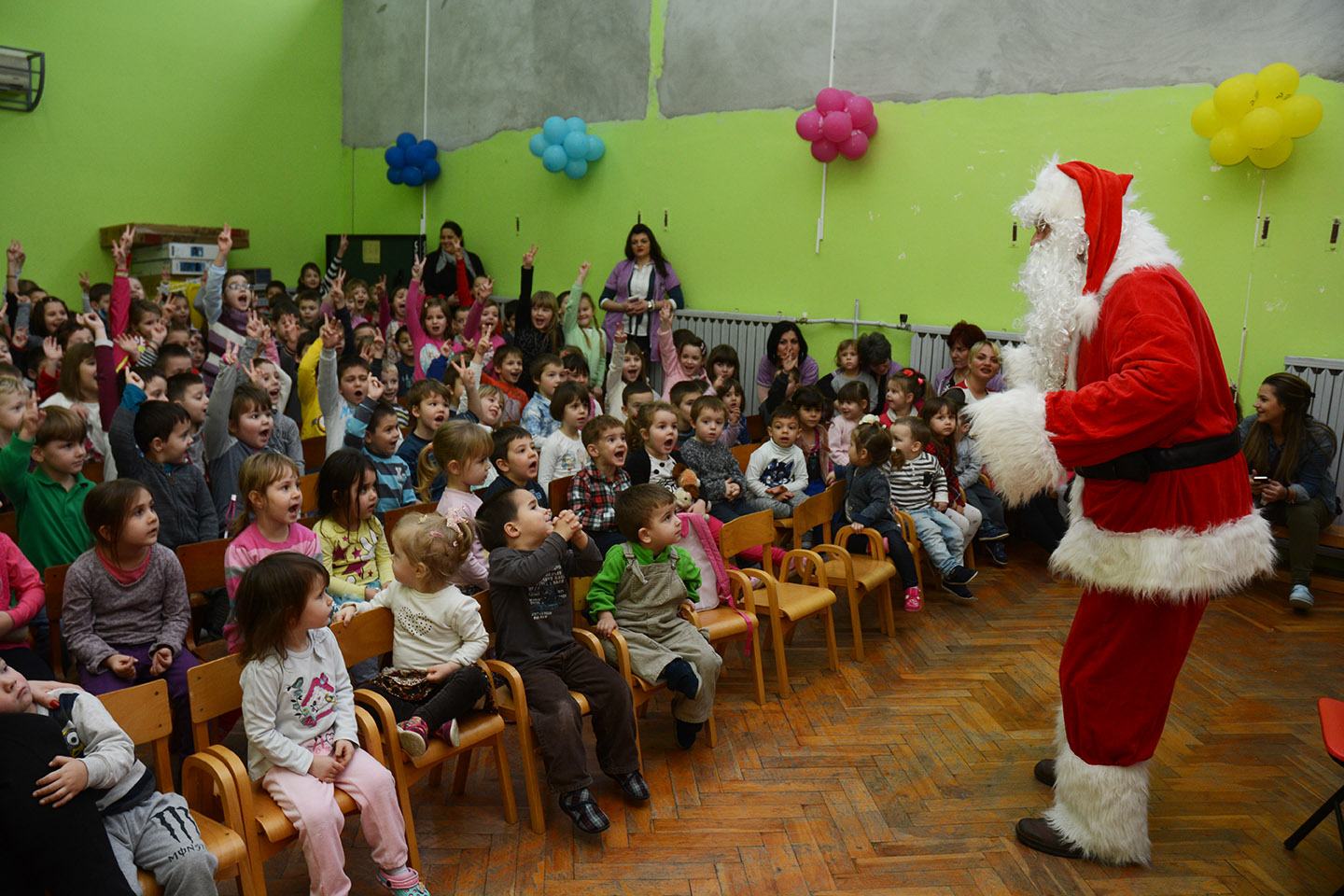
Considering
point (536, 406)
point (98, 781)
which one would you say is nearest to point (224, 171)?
point (536, 406)

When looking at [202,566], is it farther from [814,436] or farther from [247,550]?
[814,436]

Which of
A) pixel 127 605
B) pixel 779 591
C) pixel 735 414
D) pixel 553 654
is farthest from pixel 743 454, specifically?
pixel 127 605

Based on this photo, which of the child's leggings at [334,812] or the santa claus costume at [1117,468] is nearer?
the child's leggings at [334,812]

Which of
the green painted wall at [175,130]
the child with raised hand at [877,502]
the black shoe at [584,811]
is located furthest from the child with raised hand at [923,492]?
the green painted wall at [175,130]

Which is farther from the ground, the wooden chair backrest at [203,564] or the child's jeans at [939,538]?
the wooden chair backrest at [203,564]

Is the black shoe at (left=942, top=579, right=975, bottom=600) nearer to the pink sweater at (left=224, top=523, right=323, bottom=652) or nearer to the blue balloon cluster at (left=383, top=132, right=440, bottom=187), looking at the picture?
the pink sweater at (left=224, top=523, right=323, bottom=652)

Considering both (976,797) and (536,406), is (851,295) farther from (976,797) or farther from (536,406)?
(976,797)

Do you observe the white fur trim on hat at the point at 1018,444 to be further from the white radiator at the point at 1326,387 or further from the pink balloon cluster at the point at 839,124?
the pink balloon cluster at the point at 839,124

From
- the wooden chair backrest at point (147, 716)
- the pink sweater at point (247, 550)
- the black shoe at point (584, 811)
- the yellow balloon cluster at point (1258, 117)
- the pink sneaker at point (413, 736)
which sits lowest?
the black shoe at point (584, 811)

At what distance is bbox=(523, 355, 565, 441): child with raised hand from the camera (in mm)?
5184

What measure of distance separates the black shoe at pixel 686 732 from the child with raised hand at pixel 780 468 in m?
1.76

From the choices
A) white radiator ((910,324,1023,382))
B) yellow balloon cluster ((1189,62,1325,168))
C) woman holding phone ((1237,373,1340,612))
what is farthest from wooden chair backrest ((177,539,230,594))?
yellow balloon cluster ((1189,62,1325,168))

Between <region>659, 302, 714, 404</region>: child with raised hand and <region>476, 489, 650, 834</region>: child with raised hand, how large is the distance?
11.8 ft

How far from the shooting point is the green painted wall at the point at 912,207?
5.61 meters
